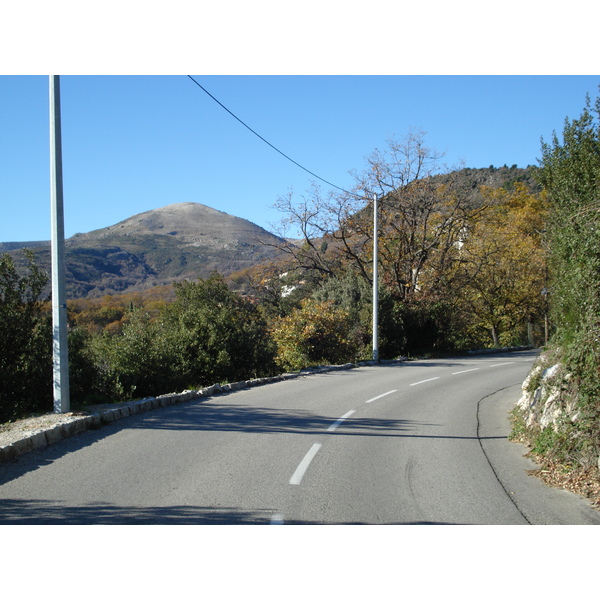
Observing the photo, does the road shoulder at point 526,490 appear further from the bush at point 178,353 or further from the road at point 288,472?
the bush at point 178,353

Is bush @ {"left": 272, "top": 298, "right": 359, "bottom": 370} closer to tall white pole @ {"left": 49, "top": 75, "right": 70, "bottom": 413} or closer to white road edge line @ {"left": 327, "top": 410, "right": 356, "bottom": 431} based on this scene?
white road edge line @ {"left": 327, "top": 410, "right": 356, "bottom": 431}

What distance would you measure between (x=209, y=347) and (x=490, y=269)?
29.9m

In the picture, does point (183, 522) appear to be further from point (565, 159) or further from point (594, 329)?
point (565, 159)

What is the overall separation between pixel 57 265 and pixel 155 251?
114m

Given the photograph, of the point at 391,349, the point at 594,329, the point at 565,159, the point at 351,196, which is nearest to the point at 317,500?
the point at 594,329

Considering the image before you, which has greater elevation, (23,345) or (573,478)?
(23,345)

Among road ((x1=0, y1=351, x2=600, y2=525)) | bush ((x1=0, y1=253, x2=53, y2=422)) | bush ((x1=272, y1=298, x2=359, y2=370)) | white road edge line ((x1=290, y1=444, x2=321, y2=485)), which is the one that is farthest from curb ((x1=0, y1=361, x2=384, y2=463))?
bush ((x1=272, y1=298, x2=359, y2=370))

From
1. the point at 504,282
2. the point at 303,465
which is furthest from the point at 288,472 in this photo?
the point at 504,282

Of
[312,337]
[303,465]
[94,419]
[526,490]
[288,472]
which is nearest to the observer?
[526,490]

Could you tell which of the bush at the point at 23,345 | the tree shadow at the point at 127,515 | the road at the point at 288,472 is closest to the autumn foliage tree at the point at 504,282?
the road at the point at 288,472

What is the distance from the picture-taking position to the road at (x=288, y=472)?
17.6ft

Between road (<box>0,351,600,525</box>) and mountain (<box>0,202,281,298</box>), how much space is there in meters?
26.7

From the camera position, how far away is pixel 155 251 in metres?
119

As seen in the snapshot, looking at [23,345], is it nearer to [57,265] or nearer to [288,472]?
[57,265]
